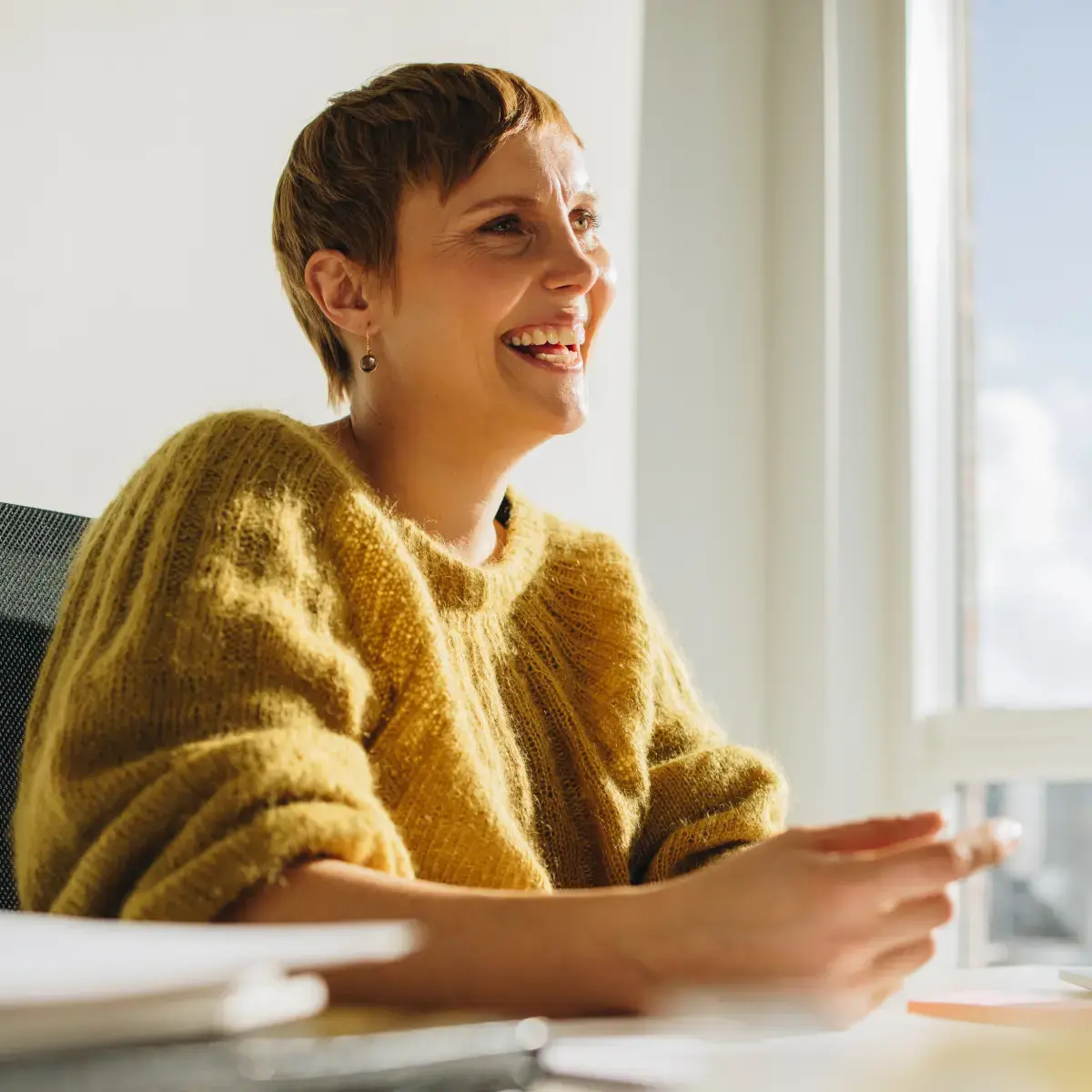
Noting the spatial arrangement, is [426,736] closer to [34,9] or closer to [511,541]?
[511,541]

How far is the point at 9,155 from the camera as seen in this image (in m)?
1.38

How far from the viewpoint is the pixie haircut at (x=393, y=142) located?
1.19 meters

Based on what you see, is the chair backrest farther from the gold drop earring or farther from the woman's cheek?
the woman's cheek

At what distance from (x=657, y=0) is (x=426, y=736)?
1.67 m

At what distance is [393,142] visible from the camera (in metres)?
1.19

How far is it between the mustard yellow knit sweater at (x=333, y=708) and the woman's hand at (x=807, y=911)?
178 mm

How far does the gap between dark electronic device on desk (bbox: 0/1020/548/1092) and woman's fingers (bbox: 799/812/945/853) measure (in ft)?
0.71

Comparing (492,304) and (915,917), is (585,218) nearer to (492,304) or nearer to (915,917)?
(492,304)

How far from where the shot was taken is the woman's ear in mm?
1235

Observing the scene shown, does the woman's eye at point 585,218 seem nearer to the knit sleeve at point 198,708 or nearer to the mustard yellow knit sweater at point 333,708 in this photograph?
the mustard yellow knit sweater at point 333,708

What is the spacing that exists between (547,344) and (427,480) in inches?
6.3

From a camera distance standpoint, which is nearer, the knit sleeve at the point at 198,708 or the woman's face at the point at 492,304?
the knit sleeve at the point at 198,708

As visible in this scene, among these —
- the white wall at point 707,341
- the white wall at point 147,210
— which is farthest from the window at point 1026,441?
the white wall at point 147,210

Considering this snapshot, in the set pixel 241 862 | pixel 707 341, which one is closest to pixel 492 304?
pixel 241 862
